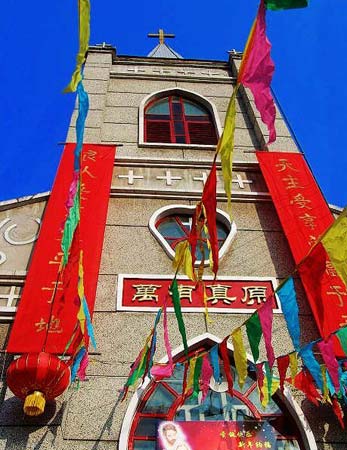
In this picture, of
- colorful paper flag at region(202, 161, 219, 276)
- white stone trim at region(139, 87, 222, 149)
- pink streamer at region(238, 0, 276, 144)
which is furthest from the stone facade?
pink streamer at region(238, 0, 276, 144)

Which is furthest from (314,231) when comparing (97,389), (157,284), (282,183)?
(97,389)

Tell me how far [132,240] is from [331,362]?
305cm

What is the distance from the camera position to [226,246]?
22.0 feet

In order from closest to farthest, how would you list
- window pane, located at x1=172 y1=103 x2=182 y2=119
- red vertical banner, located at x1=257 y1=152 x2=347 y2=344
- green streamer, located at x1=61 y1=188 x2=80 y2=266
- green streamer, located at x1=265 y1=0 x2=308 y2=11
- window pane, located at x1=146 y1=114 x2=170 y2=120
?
green streamer, located at x1=265 y1=0 x2=308 y2=11 → green streamer, located at x1=61 y1=188 x2=80 y2=266 → red vertical banner, located at x1=257 y1=152 x2=347 y2=344 → window pane, located at x1=146 y1=114 x2=170 y2=120 → window pane, located at x1=172 y1=103 x2=182 y2=119

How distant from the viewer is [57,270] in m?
5.90

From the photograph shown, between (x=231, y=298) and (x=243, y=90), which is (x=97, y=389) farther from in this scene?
(x=243, y=90)

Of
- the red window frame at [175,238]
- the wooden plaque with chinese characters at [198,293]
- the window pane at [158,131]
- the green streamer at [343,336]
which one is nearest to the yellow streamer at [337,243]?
the green streamer at [343,336]

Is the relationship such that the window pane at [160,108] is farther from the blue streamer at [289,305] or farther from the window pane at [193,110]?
the blue streamer at [289,305]

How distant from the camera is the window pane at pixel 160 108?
10141 mm

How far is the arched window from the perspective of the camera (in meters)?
9.27

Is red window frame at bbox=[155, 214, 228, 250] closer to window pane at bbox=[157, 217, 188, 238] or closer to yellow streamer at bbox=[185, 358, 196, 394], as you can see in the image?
window pane at bbox=[157, 217, 188, 238]

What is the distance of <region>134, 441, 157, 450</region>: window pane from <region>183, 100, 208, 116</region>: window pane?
22.0ft

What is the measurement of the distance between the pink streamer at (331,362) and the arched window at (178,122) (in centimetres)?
527

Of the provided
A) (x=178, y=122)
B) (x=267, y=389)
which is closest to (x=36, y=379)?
(x=267, y=389)
